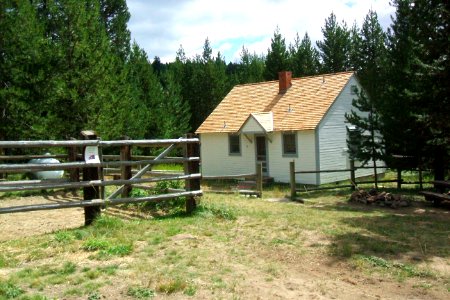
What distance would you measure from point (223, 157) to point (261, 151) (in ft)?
9.65

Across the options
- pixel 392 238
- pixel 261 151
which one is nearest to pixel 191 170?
pixel 392 238

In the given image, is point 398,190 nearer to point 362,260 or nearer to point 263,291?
point 362,260

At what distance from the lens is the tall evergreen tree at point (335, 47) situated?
44.1 m

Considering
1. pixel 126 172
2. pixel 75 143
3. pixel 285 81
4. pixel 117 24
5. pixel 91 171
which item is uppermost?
pixel 117 24

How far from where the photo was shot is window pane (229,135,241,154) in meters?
28.0

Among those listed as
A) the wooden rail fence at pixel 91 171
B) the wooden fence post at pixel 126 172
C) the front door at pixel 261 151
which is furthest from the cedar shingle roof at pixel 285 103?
the wooden rail fence at pixel 91 171

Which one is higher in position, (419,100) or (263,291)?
(419,100)

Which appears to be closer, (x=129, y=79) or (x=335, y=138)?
(x=335, y=138)

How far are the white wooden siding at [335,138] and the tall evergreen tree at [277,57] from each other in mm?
18231

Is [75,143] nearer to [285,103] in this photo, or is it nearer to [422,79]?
[422,79]

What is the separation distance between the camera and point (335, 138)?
25.1 metres

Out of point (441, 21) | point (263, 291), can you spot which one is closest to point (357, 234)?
point (263, 291)

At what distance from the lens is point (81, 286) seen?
5.04m

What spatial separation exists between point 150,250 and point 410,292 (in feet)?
10.8
